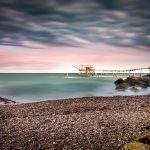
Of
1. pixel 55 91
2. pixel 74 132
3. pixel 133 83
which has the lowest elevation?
pixel 55 91

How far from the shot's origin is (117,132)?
51.7 ft

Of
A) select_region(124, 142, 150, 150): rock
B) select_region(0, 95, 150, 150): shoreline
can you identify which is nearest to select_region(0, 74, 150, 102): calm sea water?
select_region(0, 95, 150, 150): shoreline

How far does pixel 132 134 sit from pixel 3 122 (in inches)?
402

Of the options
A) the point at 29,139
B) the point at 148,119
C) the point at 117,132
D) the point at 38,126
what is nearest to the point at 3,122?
the point at 38,126

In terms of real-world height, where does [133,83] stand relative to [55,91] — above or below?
Result: above

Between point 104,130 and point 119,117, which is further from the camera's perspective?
point 119,117

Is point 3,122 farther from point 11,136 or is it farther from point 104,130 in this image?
point 104,130

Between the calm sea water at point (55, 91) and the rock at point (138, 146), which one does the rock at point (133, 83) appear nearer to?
the calm sea water at point (55, 91)

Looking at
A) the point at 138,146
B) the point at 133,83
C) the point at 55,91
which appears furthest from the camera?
the point at 133,83

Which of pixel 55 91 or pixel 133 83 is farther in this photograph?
pixel 133 83

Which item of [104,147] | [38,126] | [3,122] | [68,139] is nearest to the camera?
[104,147]

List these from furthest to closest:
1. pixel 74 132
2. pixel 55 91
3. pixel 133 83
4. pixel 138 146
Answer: pixel 133 83 < pixel 55 91 < pixel 74 132 < pixel 138 146

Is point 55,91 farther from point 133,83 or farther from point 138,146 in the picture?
point 138,146

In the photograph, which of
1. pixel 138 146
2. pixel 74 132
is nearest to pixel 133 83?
pixel 74 132
